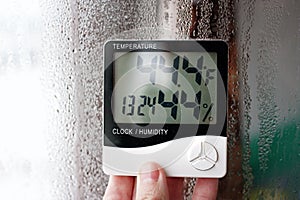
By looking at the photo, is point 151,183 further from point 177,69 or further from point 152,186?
point 177,69

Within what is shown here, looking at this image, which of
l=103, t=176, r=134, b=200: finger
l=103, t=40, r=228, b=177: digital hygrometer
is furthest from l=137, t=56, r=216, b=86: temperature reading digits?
l=103, t=176, r=134, b=200: finger

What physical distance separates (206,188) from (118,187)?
88 millimetres

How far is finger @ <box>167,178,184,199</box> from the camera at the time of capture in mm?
843

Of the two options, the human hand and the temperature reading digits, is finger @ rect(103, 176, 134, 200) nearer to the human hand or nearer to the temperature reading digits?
the human hand

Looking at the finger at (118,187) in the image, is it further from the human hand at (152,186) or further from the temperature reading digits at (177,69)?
the temperature reading digits at (177,69)

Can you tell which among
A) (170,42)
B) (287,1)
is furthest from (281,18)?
(170,42)

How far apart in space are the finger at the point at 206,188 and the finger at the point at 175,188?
2cm

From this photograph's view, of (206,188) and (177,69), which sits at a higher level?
(177,69)

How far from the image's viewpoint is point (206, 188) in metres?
0.84

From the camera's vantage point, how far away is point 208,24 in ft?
2.79

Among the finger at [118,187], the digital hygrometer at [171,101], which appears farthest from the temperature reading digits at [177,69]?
→ the finger at [118,187]

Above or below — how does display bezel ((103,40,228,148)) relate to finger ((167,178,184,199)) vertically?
above

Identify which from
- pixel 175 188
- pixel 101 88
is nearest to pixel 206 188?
pixel 175 188

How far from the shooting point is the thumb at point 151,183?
807 mm
